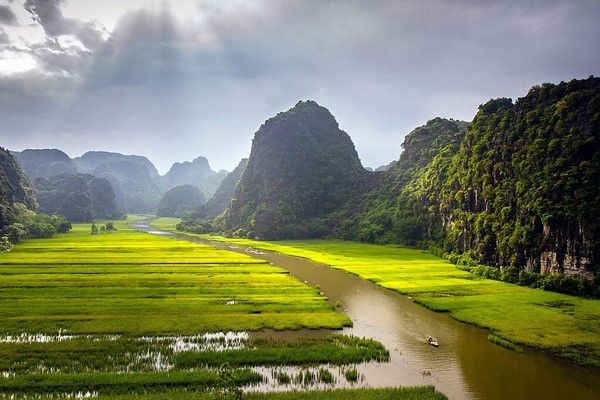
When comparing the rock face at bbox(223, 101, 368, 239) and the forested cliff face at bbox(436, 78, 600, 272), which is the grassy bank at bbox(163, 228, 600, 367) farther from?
the rock face at bbox(223, 101, 368, 239)

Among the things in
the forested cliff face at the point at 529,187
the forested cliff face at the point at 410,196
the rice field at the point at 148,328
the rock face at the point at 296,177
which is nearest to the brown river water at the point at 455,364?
the rice field at the point at 148,328

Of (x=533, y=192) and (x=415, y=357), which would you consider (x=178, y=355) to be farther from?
(x=533, y=192)

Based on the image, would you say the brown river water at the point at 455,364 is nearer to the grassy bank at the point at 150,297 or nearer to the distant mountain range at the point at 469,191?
the grassy bank at the point at 150,297

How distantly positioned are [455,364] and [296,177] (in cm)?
13783

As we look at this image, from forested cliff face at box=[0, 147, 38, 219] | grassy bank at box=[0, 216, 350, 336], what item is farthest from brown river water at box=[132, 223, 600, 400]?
forested cliff face at box=[0, 147, 38, 219]

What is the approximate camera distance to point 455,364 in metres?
26.0

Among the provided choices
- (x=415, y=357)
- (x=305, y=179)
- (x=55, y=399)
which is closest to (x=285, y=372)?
(x=415, y=357)

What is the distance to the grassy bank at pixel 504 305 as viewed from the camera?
29.3 m

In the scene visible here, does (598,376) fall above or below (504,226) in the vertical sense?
below

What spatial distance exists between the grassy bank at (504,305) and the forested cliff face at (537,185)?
616 cm

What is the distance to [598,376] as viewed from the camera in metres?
23.9

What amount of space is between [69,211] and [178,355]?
201834 millimetres

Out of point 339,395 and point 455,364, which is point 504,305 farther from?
point 339,395

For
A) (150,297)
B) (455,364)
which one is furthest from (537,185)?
(150,297)
